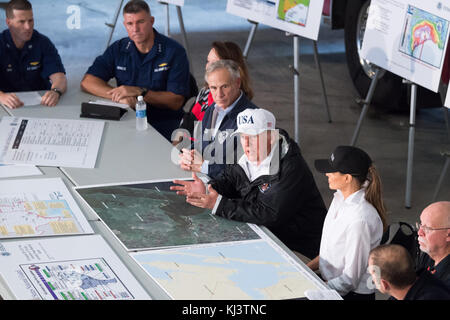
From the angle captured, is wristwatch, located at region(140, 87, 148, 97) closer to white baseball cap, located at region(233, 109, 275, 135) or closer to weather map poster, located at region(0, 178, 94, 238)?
weather map poster, located at region(0, 178, 94, 238)

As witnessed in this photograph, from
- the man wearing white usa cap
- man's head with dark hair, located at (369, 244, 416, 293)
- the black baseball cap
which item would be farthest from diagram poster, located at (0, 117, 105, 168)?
man's head with dark hair, located at (369, 244, 416, 293)

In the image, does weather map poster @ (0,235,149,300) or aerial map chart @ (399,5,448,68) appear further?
aerial map chart @ (399,5,448,68)

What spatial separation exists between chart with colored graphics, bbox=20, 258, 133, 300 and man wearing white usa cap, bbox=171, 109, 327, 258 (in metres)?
0.65

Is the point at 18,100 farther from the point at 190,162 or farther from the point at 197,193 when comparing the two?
the point at 197,193

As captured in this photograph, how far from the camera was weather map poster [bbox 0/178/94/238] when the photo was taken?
2.80 metres

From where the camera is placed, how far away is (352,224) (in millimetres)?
2730

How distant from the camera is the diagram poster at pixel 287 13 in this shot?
501 cm

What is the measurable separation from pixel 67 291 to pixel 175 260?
432mm

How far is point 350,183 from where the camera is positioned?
2818 mm

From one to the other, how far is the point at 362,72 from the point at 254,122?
11.9ft

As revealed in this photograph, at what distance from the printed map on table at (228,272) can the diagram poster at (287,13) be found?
262 cm

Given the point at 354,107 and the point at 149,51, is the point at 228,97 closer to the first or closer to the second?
the point at 149,51

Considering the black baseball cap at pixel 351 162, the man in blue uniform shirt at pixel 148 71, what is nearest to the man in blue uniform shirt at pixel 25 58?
the man in blue uniform shirt at pixel 148 71

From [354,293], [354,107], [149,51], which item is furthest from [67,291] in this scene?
[354,107]
